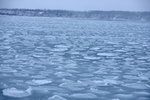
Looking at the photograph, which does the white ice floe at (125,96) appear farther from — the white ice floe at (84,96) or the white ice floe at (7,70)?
the white ice floe at (7,70)

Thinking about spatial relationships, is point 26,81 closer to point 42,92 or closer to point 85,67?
point 42,92

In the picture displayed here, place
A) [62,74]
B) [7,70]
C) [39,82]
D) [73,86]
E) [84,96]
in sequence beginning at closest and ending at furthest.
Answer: [84,96], [73,86], [39,82], [62,74], [7,70]

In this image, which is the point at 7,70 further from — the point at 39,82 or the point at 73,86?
the point at 73,86

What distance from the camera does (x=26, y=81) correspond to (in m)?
3.76

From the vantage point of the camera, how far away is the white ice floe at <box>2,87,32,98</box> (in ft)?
10.1

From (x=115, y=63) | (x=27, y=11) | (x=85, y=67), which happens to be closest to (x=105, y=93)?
(x=85, y=67)

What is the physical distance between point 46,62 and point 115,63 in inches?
57.6

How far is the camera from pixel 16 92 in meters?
3.20

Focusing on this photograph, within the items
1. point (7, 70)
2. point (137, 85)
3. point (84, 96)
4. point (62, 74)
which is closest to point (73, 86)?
point (84, 96)

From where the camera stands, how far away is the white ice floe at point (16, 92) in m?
3.09

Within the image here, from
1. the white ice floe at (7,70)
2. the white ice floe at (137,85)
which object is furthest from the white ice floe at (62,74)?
the white ice floe at (137,85)

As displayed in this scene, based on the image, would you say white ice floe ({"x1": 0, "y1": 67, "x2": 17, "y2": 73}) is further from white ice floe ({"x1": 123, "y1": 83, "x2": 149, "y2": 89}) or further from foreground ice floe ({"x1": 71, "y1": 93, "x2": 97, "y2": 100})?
white ice floe ({"x1": 123, "y1": 83, "x2": 149, "y2": 89})

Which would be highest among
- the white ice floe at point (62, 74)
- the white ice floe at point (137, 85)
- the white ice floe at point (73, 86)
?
the white ice floe at point (62, 74)

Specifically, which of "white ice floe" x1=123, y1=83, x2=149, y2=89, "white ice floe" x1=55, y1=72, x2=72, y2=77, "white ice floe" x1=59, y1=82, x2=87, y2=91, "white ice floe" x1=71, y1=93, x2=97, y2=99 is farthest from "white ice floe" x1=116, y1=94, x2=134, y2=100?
"white ice floe" x1=55, y1=72, x2=72, y2=77
